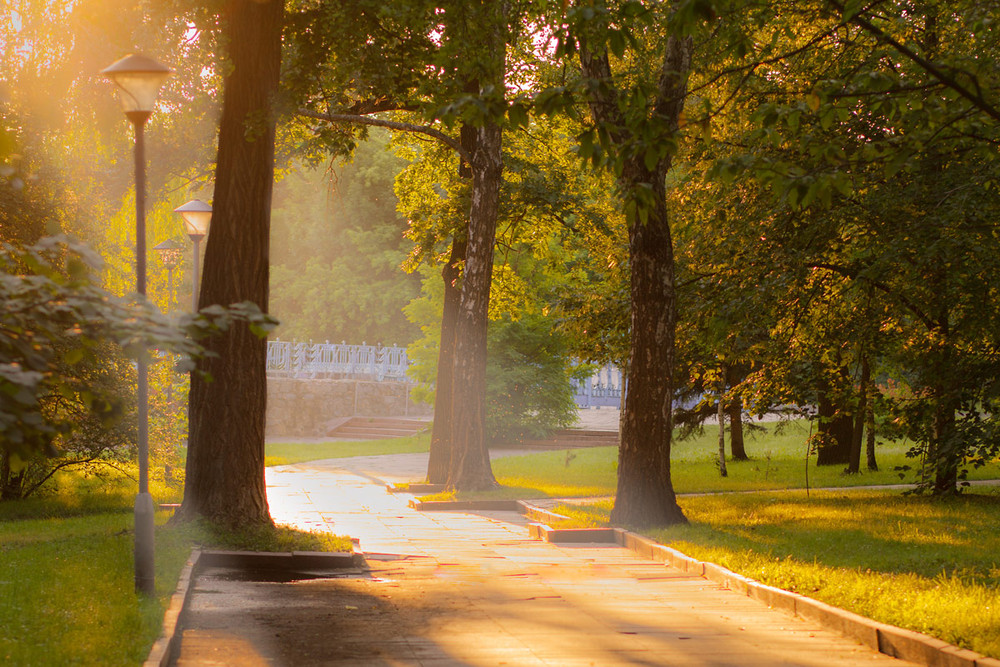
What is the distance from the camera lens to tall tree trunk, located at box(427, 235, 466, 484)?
21.8 metres

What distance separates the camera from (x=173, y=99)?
854 inches

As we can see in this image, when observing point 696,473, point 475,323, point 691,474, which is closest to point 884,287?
point 475,323

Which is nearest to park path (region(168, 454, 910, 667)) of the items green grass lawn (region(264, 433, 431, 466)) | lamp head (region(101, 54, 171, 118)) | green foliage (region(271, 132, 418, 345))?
lamp head (region(101, 54, 171, 118))

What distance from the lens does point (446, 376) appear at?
21844mm

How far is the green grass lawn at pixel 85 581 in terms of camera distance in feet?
21.4

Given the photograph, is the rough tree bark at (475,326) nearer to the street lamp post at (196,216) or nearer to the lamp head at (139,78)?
the street lamp post at (196,216)

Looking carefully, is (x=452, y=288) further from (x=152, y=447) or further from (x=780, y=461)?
(x=780, y=461)

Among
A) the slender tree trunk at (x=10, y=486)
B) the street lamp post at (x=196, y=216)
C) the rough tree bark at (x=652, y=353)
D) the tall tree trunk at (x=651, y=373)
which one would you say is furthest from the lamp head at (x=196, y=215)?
the tall tree trunk at (x=651, y=373)

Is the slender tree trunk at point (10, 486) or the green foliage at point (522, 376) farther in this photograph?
the green foliage at point (522, 376)

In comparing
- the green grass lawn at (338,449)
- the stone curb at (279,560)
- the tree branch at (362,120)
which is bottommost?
the green grass lawn at (338,449)

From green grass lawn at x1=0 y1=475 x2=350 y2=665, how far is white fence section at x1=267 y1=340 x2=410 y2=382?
1043 inches

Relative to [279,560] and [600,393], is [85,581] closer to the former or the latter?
[279,560]

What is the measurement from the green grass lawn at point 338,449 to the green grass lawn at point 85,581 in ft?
49.3

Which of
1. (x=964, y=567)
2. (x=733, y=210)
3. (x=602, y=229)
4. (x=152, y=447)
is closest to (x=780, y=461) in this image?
(x=602, y=229)
